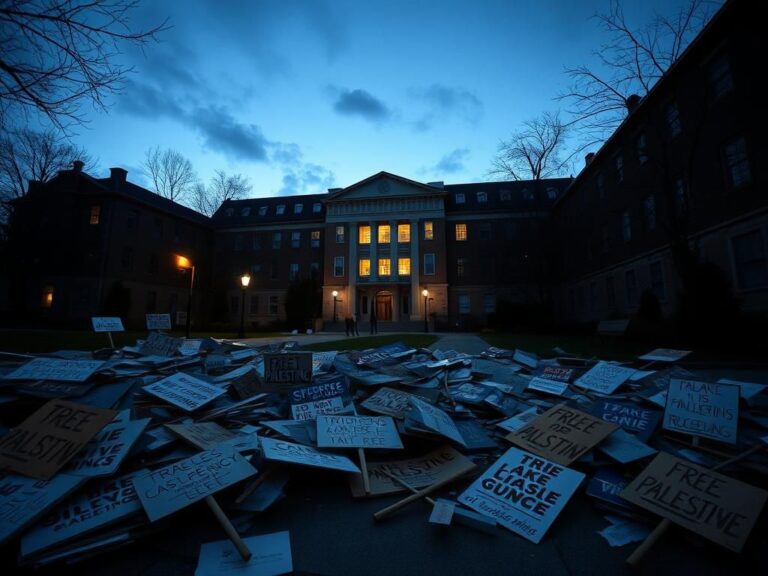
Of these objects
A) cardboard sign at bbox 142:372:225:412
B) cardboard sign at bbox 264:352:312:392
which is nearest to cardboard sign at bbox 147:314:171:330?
cardboard sign at bbox 142:372:225:412

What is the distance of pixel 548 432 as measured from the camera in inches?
125

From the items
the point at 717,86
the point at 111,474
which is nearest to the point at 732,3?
the point at 717,86

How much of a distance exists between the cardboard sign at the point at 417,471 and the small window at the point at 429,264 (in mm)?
31662

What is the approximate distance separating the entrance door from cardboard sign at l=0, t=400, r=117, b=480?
33.2 meters

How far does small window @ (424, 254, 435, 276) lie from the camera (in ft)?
113

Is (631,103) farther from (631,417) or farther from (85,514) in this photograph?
(85,514)

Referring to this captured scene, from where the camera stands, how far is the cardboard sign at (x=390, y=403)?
147 inches

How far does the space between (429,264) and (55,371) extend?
31885mm

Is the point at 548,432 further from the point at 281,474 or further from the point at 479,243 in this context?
the point at 479,243

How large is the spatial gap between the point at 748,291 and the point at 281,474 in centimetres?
1745

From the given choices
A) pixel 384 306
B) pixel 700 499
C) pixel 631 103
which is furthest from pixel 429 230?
pixel 700 499

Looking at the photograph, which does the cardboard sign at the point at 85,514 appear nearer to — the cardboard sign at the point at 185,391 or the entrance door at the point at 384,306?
the cardboard sign at the point at 185,391

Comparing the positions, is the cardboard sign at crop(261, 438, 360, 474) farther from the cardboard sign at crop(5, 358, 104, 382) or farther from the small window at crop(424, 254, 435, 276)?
the small window at crop(424, 254, 435, 276)

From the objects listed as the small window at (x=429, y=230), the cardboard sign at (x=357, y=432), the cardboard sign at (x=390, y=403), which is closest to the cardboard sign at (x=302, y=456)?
the cardboard sign at (x=357, y=432)
